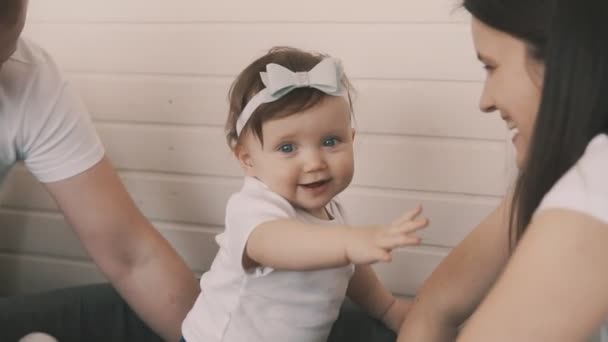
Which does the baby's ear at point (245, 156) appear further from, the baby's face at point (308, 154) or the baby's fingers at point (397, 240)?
the baby's fingers at point (397, 240)

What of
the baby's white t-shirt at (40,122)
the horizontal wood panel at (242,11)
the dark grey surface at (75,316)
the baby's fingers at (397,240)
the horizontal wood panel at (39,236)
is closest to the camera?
the baby's fingers at (397,240)

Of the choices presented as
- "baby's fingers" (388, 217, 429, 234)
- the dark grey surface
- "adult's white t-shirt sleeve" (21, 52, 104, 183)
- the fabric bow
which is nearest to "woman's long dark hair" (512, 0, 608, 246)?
"baby's fingers" (388, 217, 429, 234)

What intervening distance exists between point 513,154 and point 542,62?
0.61 meters

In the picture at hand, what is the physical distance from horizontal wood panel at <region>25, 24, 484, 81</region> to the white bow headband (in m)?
0.34

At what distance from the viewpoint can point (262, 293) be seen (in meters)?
1.21

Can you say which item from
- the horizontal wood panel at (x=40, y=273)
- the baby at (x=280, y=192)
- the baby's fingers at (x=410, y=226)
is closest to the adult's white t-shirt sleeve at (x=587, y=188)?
the baby's fingers at (x=410, y=226)

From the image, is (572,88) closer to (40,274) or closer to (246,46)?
(246,46)

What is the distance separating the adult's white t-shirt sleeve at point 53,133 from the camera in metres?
1.38

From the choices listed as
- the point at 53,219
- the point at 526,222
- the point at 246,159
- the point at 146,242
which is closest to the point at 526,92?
the point at 526,222

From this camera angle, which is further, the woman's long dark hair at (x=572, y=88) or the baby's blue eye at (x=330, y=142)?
the baby's blue eye at (x=330, y=142)

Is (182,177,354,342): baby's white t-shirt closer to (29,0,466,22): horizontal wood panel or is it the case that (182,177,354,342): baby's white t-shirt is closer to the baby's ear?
the baby's ear

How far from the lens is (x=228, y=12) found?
162 cm

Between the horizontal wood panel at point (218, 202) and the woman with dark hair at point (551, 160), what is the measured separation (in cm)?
52

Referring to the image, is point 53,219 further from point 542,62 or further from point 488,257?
point 542,62
